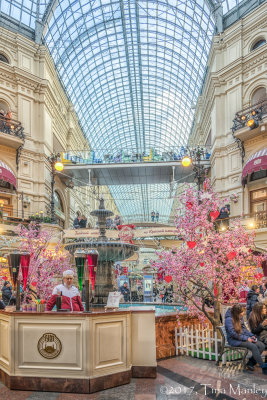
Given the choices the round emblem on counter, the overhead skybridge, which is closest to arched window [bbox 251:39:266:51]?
the overhead skybridge

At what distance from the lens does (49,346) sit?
5.46 meters

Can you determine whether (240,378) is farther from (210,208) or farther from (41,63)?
(41,63)

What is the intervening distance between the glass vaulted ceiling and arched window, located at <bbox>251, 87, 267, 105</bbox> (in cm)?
611

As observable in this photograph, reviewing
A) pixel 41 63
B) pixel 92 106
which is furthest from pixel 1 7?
pixel 92 106

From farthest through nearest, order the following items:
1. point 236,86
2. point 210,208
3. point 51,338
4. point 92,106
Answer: point 92,106 < point 236,86 < point 210,208 < point 51,338

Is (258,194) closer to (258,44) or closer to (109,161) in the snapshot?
(258,44)

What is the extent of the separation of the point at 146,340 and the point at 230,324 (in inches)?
65.9

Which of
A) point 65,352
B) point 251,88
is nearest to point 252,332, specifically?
point 65,352

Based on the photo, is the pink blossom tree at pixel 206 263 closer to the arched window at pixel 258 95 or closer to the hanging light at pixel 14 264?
the hanging light at pixel 14 264

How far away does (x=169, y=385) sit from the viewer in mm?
5730

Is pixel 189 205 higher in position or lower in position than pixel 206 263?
higher

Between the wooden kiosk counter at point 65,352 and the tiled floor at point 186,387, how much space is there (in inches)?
4.9

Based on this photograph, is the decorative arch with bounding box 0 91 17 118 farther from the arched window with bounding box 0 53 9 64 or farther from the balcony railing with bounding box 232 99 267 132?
the balcony railing with bounding box 232 99 267 132

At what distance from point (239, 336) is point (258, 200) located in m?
14.8
